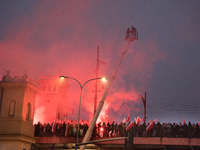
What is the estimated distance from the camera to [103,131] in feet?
119

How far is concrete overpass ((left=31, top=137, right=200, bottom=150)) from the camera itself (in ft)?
112

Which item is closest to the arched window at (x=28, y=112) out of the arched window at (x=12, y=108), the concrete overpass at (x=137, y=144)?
the arched window at (x=12, y=108)

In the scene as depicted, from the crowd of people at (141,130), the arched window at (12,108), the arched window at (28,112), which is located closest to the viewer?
the crowd of people at (141,130)

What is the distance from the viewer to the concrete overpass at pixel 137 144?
1344 inches

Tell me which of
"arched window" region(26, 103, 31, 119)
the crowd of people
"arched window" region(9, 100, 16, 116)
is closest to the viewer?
the crowd of people

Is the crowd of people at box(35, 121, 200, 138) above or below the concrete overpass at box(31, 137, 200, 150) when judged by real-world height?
above

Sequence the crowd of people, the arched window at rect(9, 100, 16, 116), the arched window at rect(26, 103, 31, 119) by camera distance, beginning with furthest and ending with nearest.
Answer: the arched window at rect(26, 103, 31, 119) < the arched window at rect(9, 100, 16, 116) < the crowd of people

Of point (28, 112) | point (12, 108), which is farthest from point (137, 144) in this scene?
point (12, 108)

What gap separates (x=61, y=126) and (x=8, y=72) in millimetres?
9026

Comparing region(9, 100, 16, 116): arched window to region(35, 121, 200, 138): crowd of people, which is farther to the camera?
region(9, 100, 16, 116): arched window

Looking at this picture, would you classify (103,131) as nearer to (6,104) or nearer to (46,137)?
(46,137)

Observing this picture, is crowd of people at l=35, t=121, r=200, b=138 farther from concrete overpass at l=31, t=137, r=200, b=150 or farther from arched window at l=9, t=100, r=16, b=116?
arched window at l=9, t=100, r=16, b=116

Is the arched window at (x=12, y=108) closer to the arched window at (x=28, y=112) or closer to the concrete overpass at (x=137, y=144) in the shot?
the arched window at (x=28, y=112)

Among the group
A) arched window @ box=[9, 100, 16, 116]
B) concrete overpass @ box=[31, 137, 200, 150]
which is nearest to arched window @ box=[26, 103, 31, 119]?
arched window @ box=[9, 100, 16, 116]
